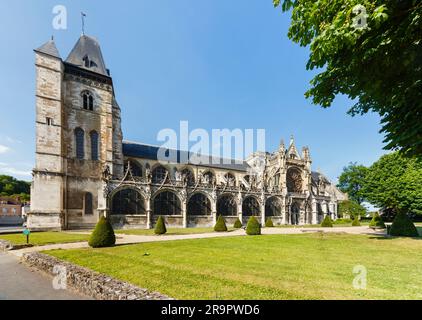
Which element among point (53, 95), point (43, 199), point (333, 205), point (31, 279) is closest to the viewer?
point (31, 279)

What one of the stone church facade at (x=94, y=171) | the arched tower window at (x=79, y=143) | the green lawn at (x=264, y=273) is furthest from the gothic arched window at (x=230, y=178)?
the green lawn at (x=264, y=273)

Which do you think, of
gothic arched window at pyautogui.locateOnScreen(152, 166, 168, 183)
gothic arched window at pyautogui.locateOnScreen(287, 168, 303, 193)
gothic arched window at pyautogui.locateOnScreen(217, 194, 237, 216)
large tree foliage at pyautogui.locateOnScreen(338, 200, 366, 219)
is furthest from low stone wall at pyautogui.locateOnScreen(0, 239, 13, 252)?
large tree foliage at pyautogui.locateOnScreen(338, 200, 366, 219)

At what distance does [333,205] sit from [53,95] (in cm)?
4967

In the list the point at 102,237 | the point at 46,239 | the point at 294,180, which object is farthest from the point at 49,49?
the point at 294,180

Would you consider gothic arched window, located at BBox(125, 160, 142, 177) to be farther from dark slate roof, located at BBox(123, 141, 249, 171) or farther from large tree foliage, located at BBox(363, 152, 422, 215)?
large tree foliage, located at BBox(363, 152, 422, 215)

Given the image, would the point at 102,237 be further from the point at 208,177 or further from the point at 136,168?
the point at 208,177

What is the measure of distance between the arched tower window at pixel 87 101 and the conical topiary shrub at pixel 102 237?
18.7 m

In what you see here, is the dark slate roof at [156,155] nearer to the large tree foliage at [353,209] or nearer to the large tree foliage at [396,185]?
the large tree foliage at [396,185]

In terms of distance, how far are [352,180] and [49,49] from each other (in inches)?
2131

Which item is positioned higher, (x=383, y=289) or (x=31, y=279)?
(x=383, y=289)
